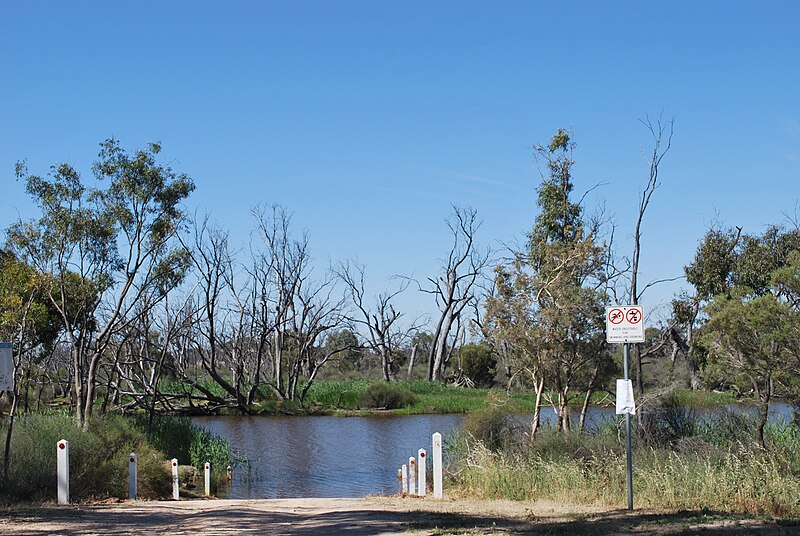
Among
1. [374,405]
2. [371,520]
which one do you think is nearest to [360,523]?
[371,520]

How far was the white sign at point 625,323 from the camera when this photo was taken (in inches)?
467

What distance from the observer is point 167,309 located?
1583 inches

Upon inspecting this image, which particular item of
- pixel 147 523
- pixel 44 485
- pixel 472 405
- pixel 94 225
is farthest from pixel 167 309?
pixel 147 523

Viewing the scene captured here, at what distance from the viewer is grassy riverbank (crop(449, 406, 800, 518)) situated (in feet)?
38.9

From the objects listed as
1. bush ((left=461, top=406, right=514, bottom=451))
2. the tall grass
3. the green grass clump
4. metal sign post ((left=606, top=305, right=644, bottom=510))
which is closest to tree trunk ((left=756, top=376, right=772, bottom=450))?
metal sign post ((left=606, top=305, right=644, bottom=510))

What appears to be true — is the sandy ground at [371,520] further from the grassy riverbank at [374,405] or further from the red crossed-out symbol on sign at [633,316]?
the grassy riverbank at [374,405]

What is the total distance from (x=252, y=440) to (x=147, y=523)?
19.7m

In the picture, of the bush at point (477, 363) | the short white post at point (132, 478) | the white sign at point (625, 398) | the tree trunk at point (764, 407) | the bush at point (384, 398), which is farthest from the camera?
the bush at point (477, 363)

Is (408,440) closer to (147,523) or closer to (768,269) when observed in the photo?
(768,269)

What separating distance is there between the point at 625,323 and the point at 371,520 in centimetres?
434

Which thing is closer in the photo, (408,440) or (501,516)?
(501,516)

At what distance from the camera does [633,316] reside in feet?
39.2

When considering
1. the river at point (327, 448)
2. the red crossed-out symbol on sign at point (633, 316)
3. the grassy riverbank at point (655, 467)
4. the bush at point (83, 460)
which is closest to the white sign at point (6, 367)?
the bush at point (83, 460)

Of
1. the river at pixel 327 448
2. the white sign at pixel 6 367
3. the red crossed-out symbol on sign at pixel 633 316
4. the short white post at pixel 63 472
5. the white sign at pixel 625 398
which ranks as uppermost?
the red crossed-out symbol on sign at pixel 633 316
